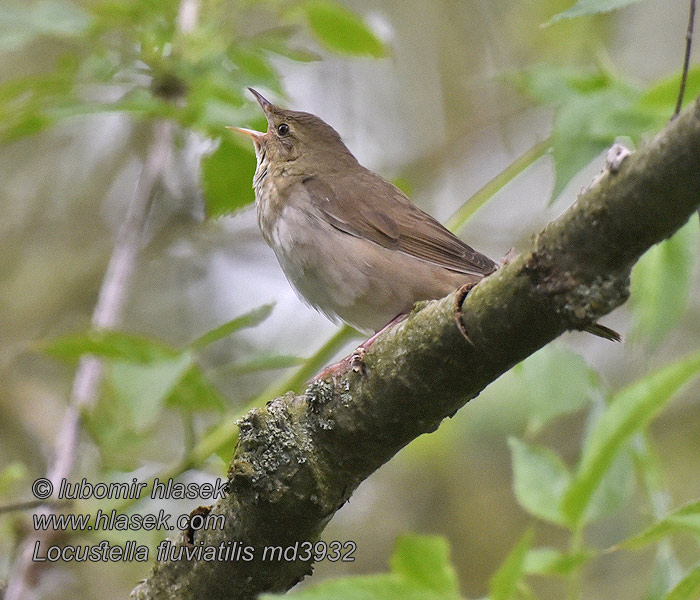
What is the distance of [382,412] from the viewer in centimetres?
234

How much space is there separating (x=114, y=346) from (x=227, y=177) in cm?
107

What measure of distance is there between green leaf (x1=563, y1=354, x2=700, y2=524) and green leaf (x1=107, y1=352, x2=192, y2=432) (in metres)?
1.36

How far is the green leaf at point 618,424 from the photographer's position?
8.86 ft

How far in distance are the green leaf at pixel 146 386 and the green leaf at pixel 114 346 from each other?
0.17ft

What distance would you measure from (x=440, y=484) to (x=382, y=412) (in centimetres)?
513

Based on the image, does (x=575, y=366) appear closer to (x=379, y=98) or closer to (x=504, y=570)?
(x=504, y=570)

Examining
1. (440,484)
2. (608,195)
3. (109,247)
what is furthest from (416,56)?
(608,195)

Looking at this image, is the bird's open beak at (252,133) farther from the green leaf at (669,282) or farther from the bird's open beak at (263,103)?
the green leaf at (669,282)

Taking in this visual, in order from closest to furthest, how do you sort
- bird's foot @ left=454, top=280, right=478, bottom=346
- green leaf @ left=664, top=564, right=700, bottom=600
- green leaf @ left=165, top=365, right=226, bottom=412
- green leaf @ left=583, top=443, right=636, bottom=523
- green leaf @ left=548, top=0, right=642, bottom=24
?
green leaf @ left=548, top=0, right=642, bottom=24 < bird's foot @ left=454, top=280, right=478, bottom=346 < green leaf @ left=664, top=564, right=700, bottom=600 < green leaf @ left=583, top=443, right=636, bottom=523 < green leaf @ left=165, top=365, right=226, bottom=412

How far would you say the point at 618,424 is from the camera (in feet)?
9.14

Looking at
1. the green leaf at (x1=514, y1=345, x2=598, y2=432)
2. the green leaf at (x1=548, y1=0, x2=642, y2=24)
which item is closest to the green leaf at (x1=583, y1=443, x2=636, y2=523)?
the green leaf at (x1=514, y1=345, x2=598, y2=432)

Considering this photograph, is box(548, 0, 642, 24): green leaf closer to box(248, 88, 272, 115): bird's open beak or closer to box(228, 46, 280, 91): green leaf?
box(228, 46, 280, 91): green leaf

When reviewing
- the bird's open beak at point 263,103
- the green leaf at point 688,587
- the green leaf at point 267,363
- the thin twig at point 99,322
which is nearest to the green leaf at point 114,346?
the green leaf at point 267,363

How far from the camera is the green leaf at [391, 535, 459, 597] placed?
3.00 metres
